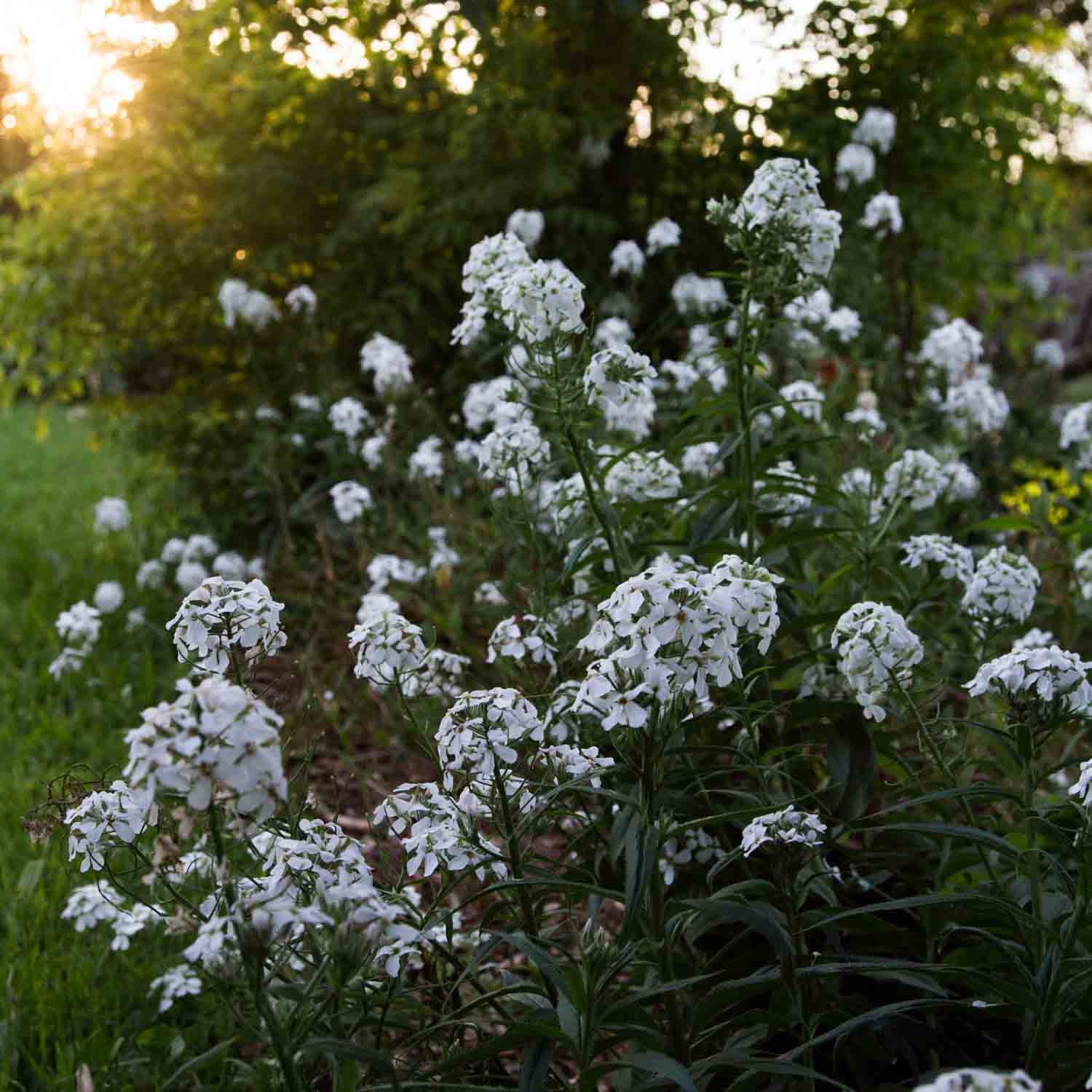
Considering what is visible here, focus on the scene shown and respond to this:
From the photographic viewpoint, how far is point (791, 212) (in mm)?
2312

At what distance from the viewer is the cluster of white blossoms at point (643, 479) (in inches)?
105

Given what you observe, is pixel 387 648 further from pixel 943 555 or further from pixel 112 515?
pixel 112 515

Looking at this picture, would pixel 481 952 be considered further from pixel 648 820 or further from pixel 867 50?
pixel 867 50

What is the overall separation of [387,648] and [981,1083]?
1133 millimetres

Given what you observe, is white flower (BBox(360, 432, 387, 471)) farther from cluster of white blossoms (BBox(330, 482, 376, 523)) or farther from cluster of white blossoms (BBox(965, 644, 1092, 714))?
cluster of white blossoms (BBox(965, 644, 1092, 714))

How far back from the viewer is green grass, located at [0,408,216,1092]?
2.47 metres

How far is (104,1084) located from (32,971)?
0.46 m

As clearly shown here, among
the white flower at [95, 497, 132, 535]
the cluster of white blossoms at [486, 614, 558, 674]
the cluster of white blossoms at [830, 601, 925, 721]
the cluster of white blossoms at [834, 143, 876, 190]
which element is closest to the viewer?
the cluster of white blossoms at [830, 601, 925, 721]

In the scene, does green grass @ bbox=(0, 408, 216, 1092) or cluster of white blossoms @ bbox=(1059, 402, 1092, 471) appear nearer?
green grass @ bbox=(0, 408, 216, 1092)

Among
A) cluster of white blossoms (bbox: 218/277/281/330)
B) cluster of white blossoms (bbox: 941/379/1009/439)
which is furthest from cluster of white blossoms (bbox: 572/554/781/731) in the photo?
cluster of white blossoms (bbox: 218/277/281/330)

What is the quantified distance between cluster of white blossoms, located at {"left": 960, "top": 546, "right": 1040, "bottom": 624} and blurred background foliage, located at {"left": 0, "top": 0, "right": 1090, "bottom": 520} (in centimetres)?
330

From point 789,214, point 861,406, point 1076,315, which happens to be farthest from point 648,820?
point 1076,315

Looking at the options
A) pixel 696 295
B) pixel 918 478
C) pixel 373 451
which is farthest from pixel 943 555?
pixel 373 451

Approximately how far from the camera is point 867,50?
597 cm
